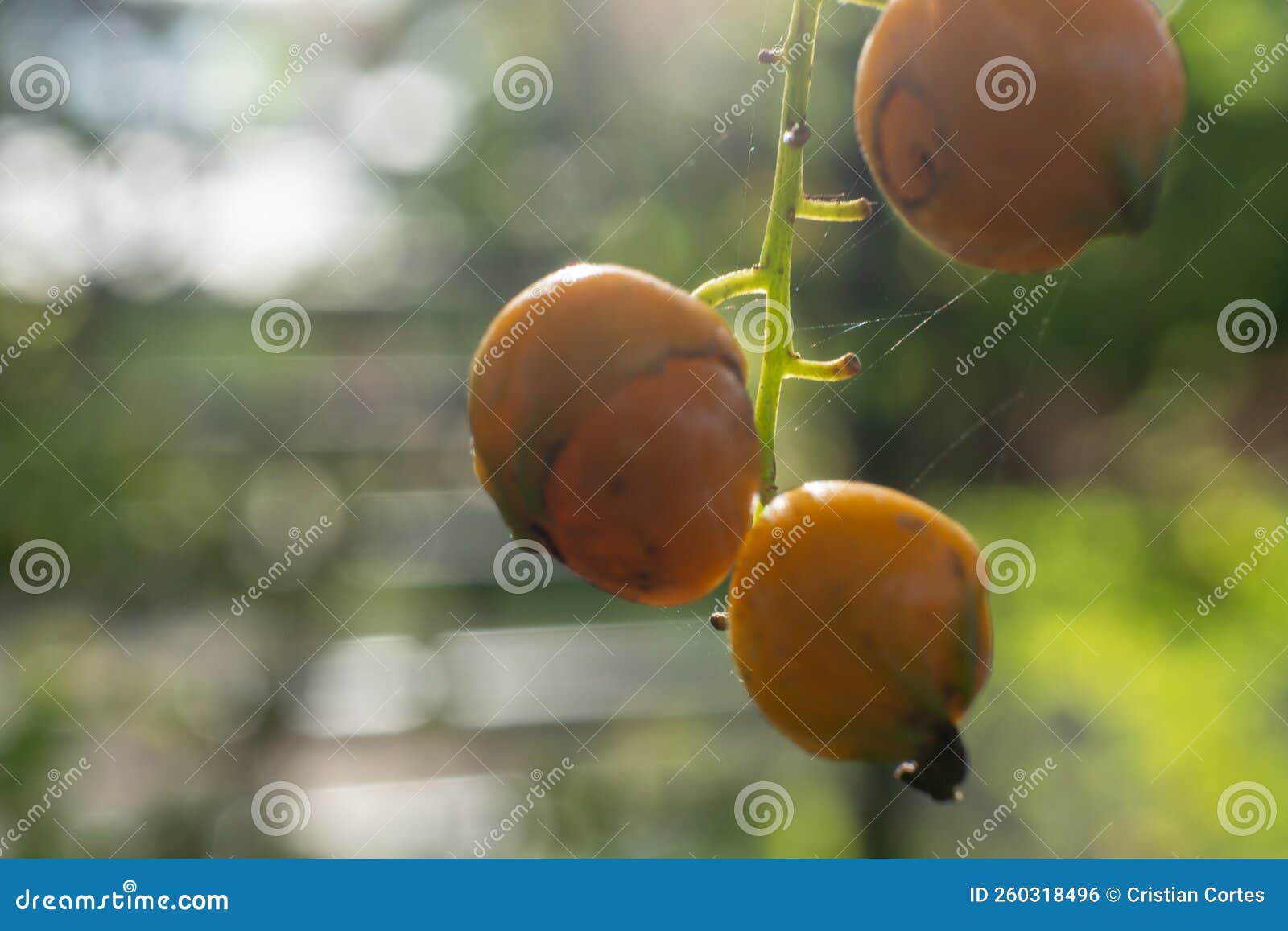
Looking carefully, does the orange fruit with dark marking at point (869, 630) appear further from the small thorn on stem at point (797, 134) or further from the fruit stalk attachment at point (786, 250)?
the small thorn on stem at point (797, 134)

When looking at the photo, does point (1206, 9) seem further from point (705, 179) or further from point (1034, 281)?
point (705, 179)

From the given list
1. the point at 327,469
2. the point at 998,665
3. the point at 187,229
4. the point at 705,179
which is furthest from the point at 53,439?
the point at 998,665

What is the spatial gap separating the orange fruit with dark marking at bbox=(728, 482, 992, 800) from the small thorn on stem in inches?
8.5

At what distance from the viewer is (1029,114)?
0.57 meters

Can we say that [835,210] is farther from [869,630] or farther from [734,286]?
[869,630]

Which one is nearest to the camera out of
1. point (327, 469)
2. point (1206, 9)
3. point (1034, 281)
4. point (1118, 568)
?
point (1206, 9)

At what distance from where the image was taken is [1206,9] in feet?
9.53

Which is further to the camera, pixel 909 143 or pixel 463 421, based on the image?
pixel 463 421

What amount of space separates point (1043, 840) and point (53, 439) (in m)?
3.76

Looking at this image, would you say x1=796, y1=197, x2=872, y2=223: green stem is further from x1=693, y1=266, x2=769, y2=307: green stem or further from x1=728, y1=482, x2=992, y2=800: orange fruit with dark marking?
x1=728, y1=482, x2=992, y2=800: orange fruit with dark marking

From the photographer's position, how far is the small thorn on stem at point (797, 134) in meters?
0.61

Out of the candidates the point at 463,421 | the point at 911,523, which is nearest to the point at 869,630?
the point at 911,523

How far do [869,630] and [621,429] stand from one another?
0.18 meters

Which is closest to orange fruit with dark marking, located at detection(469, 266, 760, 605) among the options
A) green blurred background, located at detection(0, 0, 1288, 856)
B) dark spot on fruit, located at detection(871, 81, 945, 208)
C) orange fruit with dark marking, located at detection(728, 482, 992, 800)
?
orange fruit with dark marking, located at detection(728, 482, 992, 800)
